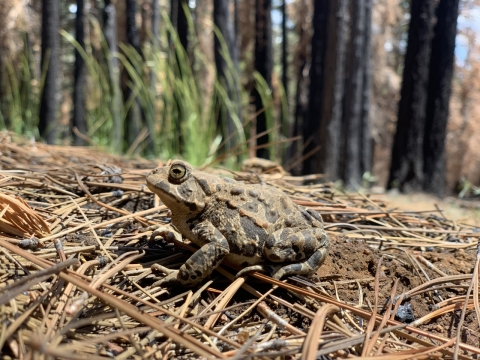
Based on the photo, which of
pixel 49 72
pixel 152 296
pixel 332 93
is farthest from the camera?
pixel 332 93

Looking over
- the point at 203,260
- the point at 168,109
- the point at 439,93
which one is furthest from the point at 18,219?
the point at 439,93

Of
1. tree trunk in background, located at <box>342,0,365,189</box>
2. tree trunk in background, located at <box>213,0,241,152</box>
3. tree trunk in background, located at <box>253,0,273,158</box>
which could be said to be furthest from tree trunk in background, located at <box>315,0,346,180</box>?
tree trunk in background, located at <box>253,0,273,158</box>

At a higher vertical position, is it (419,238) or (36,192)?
(36,192)

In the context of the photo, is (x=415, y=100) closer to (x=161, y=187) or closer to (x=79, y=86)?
(x=79, y=86)

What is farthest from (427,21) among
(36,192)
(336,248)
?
(36,192)

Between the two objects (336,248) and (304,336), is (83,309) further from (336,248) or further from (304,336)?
(336,248)

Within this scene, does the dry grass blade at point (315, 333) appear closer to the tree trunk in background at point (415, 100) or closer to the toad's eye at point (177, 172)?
the toad's eye at point (177, 172)

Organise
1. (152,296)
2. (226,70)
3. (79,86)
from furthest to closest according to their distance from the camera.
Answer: (79,86)
(226,70)
(152,296)
